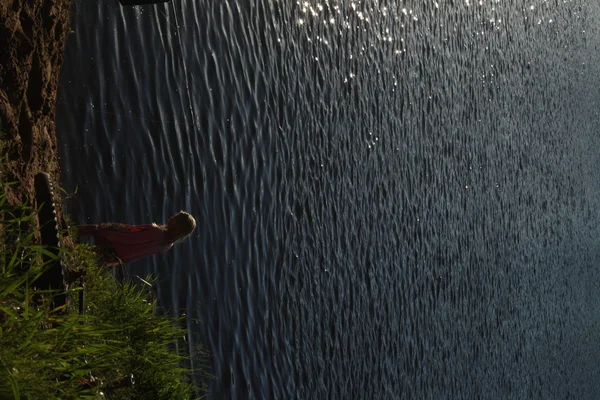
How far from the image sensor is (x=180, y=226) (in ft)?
11.1

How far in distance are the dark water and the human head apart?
43 centimetres

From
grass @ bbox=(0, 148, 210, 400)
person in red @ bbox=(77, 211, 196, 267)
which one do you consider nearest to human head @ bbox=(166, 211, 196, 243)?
person in red @ bbox=(77, 211, 196, 267)

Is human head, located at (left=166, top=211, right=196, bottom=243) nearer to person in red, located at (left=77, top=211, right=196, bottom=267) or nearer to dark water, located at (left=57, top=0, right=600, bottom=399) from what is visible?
person in red, located at (left=77, top=211, right=196, bottom=267)

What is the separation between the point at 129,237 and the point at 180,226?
188mm

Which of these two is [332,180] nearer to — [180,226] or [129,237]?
[180,226]

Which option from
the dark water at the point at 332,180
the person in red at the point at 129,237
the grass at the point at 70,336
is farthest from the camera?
the dark water at the point at 332,180

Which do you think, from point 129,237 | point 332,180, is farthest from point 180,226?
point 332,180

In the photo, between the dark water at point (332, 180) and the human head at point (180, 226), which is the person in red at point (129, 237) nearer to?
the human head at point (180, 226)

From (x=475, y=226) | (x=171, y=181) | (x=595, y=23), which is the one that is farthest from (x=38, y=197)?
(x=595, y=23)

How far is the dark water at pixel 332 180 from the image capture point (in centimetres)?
412

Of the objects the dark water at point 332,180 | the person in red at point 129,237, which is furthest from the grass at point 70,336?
the dark water at point 332,180

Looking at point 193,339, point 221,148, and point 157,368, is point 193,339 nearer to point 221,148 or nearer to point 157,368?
point 221,148

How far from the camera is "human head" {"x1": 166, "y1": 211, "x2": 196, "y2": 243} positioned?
3.37m

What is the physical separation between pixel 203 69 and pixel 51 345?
2928 mm
